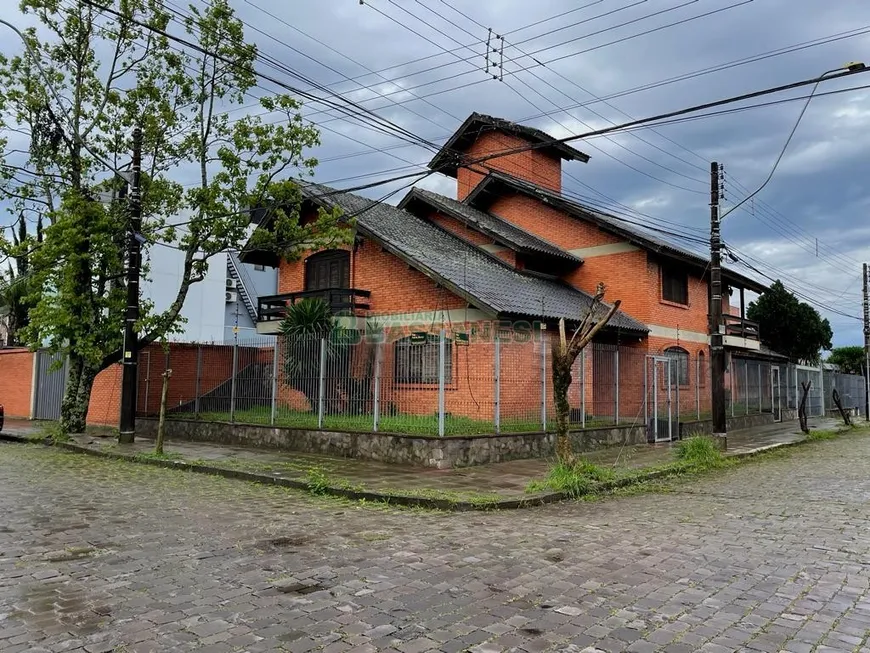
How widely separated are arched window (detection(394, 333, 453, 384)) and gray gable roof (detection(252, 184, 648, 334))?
184 cm

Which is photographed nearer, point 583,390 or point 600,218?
point 583,390

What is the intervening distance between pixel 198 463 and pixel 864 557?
35.6 ft

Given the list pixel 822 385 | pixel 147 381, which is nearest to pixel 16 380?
pixel 147 381

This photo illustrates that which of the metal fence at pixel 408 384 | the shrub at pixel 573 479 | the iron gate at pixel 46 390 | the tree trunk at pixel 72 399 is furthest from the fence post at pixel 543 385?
the iron gate at pixel 46 390

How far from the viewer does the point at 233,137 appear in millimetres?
16734

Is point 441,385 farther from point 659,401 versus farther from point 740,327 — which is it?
point 740,327

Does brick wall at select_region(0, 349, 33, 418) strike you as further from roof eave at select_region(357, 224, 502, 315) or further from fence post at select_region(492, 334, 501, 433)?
fence post at select_region(492, 334, 501, 433)

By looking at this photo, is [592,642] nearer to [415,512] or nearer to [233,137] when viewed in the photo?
[415,512]

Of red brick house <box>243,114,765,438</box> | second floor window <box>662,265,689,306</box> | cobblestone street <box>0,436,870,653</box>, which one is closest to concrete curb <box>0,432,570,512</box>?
cobblestone street <box>0,436,870,653</box>

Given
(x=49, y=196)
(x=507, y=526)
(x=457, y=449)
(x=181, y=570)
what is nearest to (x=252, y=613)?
(x=181, y=570)

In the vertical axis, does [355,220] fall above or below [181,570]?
above

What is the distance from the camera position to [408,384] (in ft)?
45.2

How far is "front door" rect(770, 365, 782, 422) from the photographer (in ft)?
89.2

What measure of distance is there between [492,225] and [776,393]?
14.6 m
